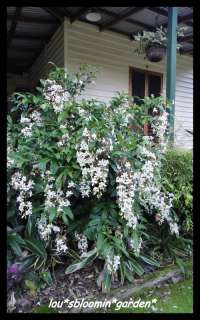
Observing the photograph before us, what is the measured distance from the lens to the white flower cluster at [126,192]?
2.04 m

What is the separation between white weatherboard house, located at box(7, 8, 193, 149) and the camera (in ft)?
17.2

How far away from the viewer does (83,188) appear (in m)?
2.18

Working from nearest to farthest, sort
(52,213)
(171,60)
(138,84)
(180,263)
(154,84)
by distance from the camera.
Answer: (52,213) < (180,263) < (171,60) < (138,84) < (154,84)

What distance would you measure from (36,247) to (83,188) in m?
0.53

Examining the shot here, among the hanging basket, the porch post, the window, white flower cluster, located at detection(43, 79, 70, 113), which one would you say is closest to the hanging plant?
the hanging basket

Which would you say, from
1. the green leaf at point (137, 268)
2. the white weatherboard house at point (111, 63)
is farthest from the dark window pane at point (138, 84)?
the green leaf at point (137, 268)

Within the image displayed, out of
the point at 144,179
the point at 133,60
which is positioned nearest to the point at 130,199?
the point at 144,179

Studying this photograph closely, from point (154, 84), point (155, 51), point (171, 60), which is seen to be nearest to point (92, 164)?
point (171, 60)

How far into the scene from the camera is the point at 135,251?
7.06 ft

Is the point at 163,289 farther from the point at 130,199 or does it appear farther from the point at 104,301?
the point at 130,199

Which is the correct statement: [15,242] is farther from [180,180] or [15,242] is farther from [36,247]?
[180,180]

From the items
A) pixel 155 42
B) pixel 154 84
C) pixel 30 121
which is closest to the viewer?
pixel 30 121

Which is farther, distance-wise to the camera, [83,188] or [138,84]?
[138,84]

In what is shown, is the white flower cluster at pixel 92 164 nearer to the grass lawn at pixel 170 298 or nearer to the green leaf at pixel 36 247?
the green leaf at pixel 36 247
